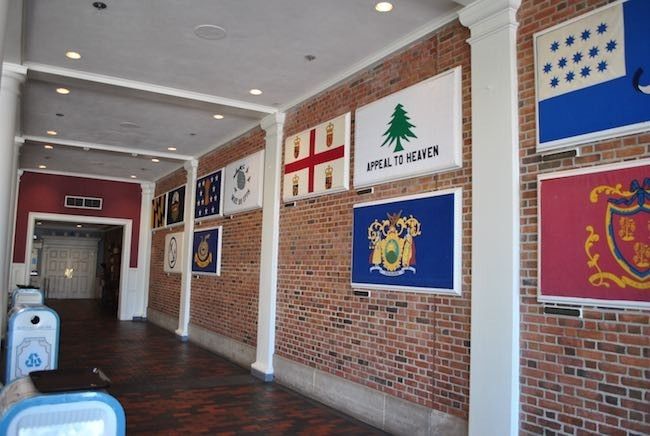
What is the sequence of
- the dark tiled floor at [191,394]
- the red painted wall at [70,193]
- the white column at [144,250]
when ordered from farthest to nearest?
the white column at [144,250]
the red painted wall at [70,193]
the dark tiled floor at [191,394]

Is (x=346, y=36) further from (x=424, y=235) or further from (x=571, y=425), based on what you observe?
(x=571, y=425)

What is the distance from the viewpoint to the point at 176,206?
1174cm

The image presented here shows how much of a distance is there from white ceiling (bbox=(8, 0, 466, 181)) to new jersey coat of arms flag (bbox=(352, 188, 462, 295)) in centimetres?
157

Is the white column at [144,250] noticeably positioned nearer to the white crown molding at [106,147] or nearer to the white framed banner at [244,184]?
the white crown molding at [106,147]

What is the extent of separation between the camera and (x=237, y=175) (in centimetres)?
847

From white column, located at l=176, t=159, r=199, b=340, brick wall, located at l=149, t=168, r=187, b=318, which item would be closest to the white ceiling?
white column, located at l=176, t=159, r=199, b=340

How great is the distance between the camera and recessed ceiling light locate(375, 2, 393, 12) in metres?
4.30

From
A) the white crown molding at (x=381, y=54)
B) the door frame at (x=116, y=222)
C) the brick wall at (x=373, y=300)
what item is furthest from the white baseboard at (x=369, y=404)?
the door frame at (x=116, y=222)

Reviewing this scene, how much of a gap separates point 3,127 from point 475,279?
16.5ft

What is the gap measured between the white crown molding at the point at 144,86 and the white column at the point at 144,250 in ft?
26.2

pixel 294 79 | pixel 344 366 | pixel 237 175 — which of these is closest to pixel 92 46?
pixel 294 79

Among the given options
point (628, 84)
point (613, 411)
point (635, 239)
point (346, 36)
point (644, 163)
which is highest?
point (346, 36)

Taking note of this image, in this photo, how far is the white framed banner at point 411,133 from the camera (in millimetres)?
4359

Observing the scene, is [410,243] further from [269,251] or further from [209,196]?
[209,196]
